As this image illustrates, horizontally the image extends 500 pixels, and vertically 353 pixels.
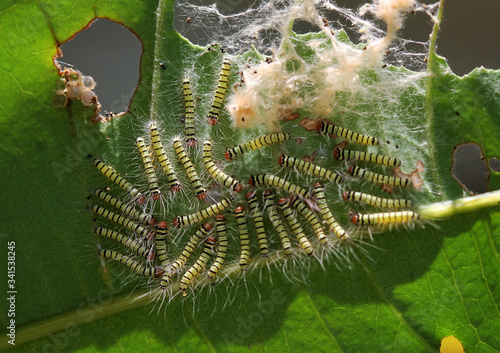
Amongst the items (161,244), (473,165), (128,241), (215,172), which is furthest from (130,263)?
(473,165)

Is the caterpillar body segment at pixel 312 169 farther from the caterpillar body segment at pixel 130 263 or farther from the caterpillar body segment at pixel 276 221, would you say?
the caterpillar body segment at pixel 130 263

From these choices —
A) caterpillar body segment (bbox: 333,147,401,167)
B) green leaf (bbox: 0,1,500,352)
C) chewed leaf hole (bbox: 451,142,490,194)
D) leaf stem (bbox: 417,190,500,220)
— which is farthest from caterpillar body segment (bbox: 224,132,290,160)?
chewed leaf hole (bbox: 451,142,490,194)

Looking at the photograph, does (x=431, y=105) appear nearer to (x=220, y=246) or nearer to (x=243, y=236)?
(x=243, y=236)

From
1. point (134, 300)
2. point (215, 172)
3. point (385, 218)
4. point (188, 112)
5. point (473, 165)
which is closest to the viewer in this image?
point (134, 300)

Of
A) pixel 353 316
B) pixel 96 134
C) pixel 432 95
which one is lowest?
pixel 353 316

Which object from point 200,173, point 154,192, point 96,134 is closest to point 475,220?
point 200,173

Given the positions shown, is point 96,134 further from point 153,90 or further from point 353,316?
point 353,316

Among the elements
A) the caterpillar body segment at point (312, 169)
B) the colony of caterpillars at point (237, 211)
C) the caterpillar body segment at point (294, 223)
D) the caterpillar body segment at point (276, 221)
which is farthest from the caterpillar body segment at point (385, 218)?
the caterpillar body segment at point (276, 221)
